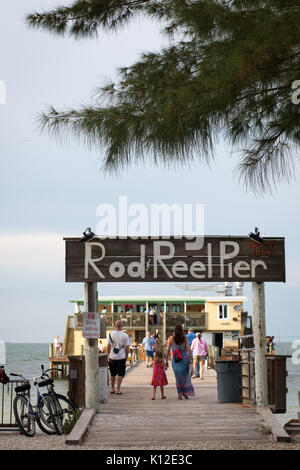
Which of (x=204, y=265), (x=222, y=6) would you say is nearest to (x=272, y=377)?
(x=204, y=265)

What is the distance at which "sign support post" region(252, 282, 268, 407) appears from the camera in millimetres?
13820

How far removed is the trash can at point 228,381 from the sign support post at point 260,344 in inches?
49.7

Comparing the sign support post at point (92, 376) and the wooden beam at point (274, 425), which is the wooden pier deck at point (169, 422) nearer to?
the wooden beam at point (274, 425)

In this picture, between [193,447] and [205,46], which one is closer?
[205,46]

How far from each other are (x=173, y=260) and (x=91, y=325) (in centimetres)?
193

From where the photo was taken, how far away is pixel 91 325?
13852mm

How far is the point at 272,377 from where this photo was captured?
14.2 m

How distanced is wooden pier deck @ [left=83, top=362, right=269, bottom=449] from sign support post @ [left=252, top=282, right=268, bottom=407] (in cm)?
35

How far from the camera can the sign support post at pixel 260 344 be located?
544 inches

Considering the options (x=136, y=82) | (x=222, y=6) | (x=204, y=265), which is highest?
(x=222, y=6)

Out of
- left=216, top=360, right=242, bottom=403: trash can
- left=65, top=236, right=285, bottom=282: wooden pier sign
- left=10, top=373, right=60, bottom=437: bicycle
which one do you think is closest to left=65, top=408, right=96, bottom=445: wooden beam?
left=10, top=373, right=60, bottom=437: bicycle

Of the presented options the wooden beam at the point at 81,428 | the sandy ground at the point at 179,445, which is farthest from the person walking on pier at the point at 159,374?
the sandy ground at the point at 179,445
